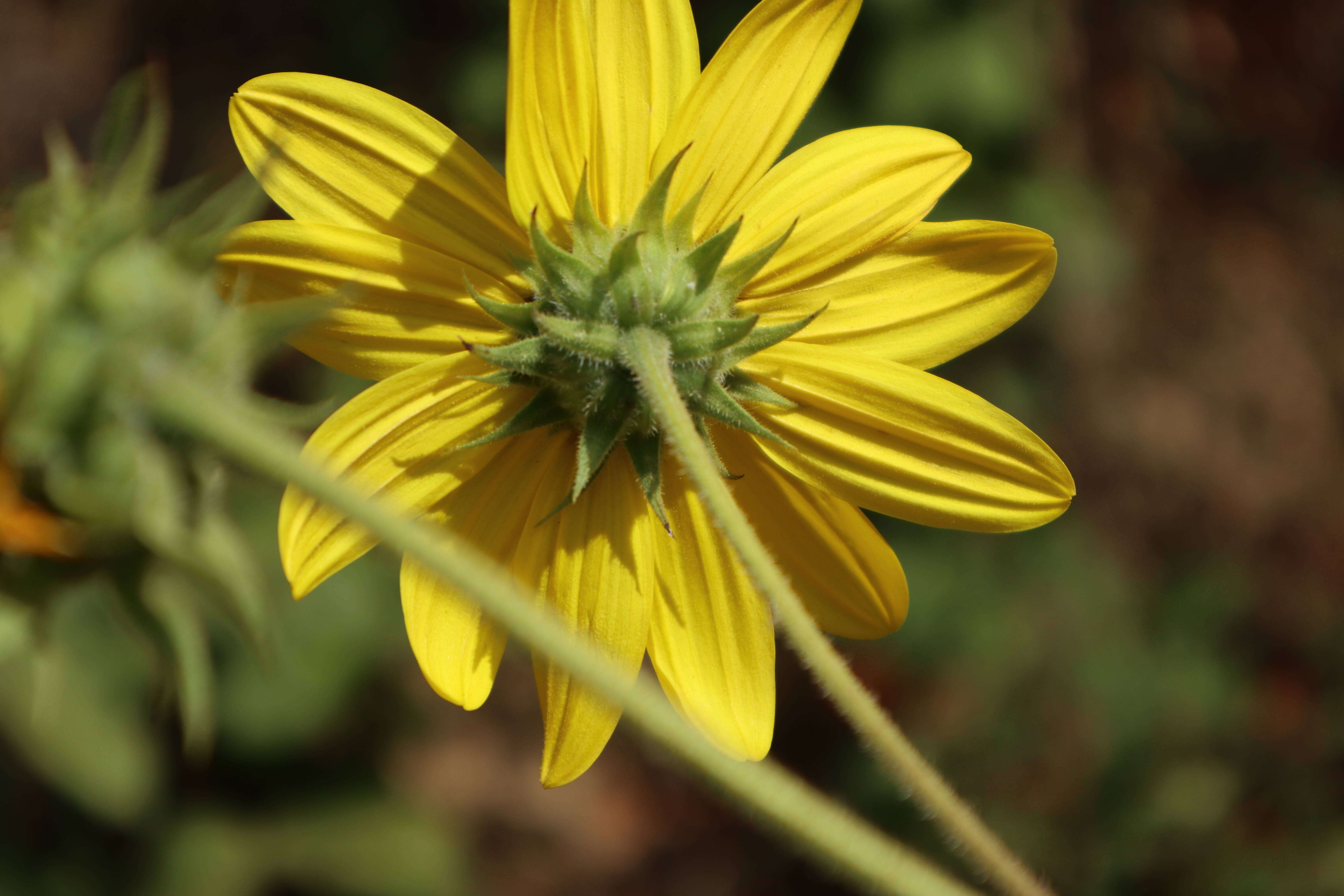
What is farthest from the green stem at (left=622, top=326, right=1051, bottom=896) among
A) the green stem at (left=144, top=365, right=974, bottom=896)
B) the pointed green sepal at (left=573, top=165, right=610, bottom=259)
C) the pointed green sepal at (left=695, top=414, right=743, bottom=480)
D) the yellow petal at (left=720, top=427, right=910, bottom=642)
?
the yellow petal at (left=720, top=427, right=910, bottom=642)

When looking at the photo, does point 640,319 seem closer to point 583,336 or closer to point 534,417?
point 583,336

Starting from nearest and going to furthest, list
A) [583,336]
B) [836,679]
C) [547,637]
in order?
[547,637]
[836,679]
[583,336]

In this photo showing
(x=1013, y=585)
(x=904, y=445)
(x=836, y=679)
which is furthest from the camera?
(x=1013, y=585)

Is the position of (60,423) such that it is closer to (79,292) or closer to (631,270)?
(79,292)

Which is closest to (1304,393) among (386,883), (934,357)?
(934,357)

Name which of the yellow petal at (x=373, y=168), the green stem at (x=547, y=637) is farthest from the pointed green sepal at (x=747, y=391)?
the green stem at (x=547, y=637)

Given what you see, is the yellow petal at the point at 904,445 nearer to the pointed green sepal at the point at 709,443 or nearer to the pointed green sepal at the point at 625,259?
the pointed green sepal at the point at 709,443

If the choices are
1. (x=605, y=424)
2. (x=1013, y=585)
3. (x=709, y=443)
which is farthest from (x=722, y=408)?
(x=1013, y=585)

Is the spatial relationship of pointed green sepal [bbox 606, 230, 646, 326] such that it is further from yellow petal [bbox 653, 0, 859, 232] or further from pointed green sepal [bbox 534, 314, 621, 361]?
yellow petal [bbox 653, 0, 859, 232]
